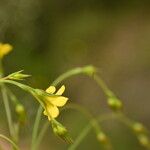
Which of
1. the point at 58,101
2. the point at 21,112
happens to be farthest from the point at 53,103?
the point at 21,112

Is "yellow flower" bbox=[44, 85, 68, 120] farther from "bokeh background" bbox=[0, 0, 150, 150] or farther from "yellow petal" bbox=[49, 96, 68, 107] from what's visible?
"bokeh background" bbox=[0, 0, 150, 150]

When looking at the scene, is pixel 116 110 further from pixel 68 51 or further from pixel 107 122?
pixel 68 51

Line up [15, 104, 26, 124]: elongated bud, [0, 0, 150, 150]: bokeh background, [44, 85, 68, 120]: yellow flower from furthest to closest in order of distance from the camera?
1. [0, 0, 150, 150]: bokeh background
2. [15, 104, 26, 124]: elongated bud
3. [44, 85, 68, 120]: yellow flower

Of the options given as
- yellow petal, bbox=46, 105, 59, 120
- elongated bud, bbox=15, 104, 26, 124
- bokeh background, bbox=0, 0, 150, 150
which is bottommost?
bokeh background, bbox=0, 0, 150, 150

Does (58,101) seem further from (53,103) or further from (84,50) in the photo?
(84,50)

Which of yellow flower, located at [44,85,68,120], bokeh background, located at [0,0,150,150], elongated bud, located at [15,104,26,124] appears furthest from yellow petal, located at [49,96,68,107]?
bokeh background, located at [0,0,150,150]

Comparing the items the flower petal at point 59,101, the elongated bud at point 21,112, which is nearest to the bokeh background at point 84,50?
the elongated bud at point 21,112

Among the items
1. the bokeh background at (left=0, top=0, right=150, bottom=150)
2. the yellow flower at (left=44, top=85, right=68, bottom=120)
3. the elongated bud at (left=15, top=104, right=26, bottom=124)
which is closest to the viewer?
the yellow flower at (left=44, top=85, right=68, bottom=120)

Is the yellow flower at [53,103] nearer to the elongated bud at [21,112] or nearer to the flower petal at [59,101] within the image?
the flower petal at [59,101]

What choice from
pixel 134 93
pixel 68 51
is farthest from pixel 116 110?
pixel 68 51

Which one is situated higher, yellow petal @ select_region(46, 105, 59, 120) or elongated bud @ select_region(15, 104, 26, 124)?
yellow petal @ select_region(46, 105, 59, 120)
